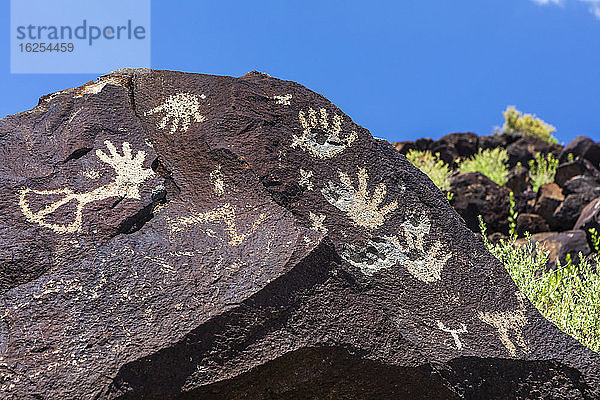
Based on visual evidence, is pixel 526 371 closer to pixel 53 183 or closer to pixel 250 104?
pixel 250 104

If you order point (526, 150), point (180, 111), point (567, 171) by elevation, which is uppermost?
point (526, 150)

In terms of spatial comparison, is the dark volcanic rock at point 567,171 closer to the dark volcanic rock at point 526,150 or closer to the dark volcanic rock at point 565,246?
the dark volcanic rock at point 526,150

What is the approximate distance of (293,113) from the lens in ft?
10.6

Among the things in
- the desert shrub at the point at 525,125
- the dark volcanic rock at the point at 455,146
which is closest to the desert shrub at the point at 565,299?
the dark volcanic rock at the point at 455,146

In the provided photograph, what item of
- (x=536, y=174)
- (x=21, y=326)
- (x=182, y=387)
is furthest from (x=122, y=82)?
(x=536, y=174)

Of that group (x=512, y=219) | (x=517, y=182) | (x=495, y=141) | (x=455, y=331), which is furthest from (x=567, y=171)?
(x=455, y=331)

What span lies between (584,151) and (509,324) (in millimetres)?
12399

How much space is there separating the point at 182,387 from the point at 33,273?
0.72 meters

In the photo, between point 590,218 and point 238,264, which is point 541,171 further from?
point 238,264

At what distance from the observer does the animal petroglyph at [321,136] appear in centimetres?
314

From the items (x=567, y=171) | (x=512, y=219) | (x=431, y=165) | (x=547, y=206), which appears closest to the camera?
(x=512, y=219)

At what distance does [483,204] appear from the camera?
8.80 m

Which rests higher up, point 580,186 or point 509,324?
point 580,186

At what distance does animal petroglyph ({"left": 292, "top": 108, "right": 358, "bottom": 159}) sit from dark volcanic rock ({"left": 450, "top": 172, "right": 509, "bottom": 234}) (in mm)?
5587
